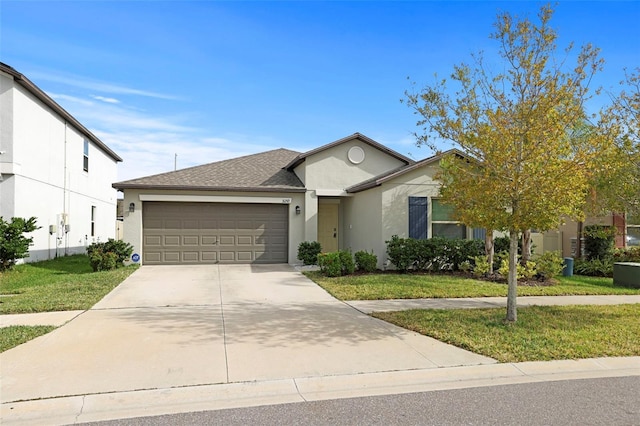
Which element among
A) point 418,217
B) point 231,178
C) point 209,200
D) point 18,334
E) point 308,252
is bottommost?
point 18,334

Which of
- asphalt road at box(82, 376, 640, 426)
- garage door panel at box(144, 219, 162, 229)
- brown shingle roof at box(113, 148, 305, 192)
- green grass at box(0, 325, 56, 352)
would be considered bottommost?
asphalt road at box(82, 376, 640, 426)

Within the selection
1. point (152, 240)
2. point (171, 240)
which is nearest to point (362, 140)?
point (171, 240)

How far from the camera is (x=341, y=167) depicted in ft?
54.3

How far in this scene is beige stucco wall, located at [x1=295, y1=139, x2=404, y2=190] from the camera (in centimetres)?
1630

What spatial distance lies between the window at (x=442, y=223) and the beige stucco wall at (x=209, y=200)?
4873 mm

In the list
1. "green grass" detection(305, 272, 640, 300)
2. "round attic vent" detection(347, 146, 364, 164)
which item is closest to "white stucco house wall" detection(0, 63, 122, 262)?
"green grass" detection(305, 272, 640, 300)

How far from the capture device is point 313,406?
4.17m

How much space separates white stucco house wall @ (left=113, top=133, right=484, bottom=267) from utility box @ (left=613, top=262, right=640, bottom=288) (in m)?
3.94

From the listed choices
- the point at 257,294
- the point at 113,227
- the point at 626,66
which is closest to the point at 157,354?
the point at 257,294

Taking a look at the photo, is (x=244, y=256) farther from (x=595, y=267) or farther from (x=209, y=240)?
(x=595, y=267)

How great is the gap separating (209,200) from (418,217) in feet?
24.3

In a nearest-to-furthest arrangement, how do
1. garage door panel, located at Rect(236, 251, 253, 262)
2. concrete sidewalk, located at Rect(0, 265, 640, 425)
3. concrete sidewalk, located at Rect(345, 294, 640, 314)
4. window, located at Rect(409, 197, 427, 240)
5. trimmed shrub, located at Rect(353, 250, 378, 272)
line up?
concrete sidewalk, located at Rect(0, 265, 640, 425), concrete sidewalk, located at Rect(345, 294, 640, 314), trimmed shrub, located at Rect(353, 250, 378, 272), window, located at Rect(409, 197, 427, 240), garage door panel, located at Rect(236, 251, 253, 262)

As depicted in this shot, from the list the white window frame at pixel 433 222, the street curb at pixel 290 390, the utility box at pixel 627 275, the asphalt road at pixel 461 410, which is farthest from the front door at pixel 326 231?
the asphalt road at pixel 461 410

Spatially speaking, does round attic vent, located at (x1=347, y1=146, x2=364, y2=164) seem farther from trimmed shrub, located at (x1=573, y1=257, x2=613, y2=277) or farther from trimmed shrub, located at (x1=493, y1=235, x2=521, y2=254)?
trimmed shrub, located at (x1=573, y1=257, x2=613, y2=277)
